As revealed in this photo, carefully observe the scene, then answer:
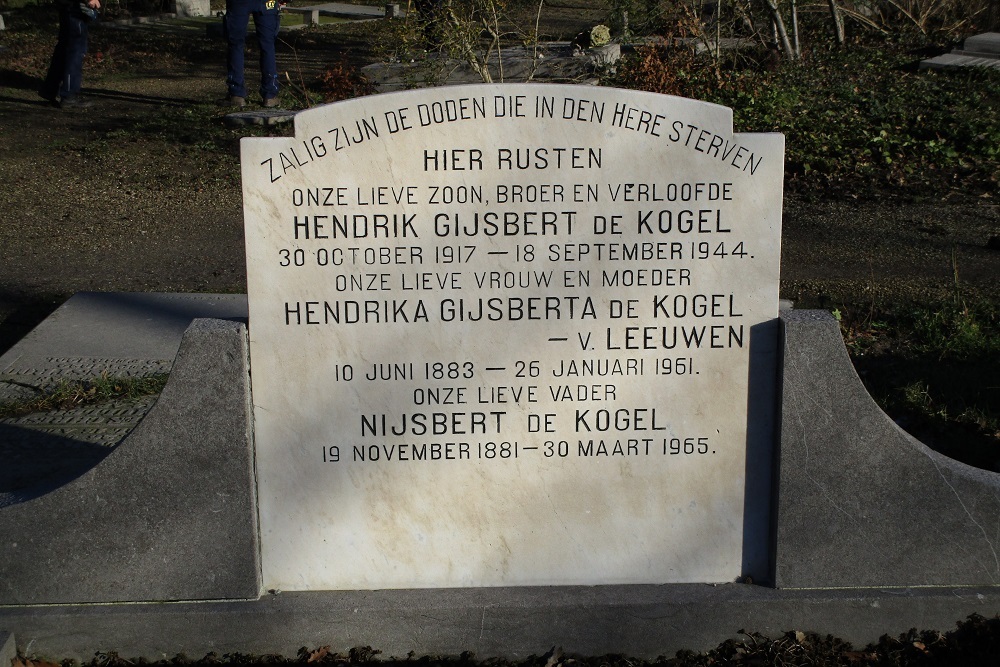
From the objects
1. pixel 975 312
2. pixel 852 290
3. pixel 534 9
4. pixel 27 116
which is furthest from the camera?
pixel 534 9

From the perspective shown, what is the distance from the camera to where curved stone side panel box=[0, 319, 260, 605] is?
2.99m

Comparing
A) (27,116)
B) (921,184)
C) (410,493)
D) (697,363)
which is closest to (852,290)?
(921,184)

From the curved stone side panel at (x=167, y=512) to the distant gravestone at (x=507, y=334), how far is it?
9 cm

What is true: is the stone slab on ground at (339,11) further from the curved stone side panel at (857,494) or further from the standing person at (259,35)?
the curved stone side panel at (857,494)

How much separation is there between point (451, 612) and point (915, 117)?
824cm

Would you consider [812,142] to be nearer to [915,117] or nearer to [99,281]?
[915,117]

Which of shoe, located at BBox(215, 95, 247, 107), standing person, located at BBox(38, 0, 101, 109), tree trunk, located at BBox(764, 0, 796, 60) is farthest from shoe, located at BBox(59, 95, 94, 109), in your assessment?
tree trunk, located at BBox(764, 0, 796, 60)

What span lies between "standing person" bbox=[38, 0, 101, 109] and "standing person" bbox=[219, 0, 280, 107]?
55.0 inches

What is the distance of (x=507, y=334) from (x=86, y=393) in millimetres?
2621

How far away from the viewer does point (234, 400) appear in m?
3.00

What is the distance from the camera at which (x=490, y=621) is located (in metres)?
3.10

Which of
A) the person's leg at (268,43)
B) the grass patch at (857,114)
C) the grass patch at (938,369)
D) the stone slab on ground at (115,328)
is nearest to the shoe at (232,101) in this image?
the person's leg at (268,43)

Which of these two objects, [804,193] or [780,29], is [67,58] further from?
[804,193]

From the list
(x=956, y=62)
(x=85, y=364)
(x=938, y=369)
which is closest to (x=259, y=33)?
→ (x=85, y=364)
